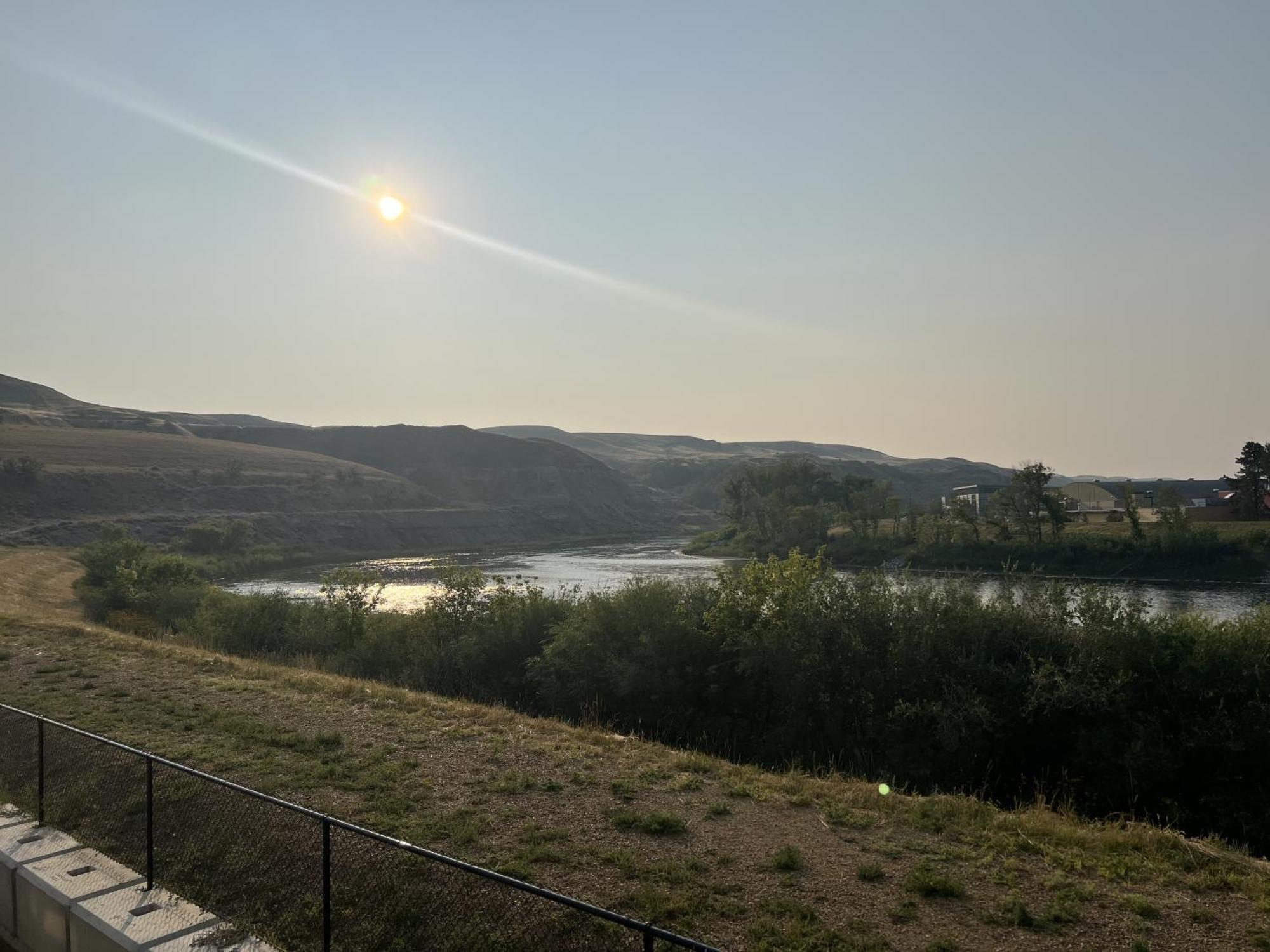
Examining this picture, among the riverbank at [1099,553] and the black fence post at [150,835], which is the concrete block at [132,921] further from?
the riverbank at [1099,553]

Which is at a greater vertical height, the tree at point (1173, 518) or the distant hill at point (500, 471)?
the distant hill at point (500, 471)

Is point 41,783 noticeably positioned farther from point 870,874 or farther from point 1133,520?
point 1133,520

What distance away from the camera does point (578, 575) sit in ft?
Answer: 246

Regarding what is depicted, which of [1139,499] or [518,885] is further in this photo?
[1139,499]

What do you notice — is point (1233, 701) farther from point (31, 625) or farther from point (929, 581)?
point (31, 625)

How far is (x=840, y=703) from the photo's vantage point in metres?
21.2

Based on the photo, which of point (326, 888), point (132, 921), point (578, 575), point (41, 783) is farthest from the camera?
point (578, 575)

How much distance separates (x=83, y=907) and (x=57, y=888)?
606 millimetres

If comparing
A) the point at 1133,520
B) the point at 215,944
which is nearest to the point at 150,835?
the point at 215,944

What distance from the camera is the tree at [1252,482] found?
78.5 m

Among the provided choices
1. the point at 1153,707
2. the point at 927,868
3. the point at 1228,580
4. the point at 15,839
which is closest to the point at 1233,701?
the point at 1153,707

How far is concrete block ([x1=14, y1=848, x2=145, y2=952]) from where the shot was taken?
8.84 meters

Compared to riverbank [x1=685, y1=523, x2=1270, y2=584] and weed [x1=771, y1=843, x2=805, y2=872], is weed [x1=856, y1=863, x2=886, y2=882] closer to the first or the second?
weed [x1=771, y1=843, x2=805, y2=872]

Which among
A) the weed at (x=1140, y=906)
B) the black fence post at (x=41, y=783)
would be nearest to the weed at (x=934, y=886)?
the weed at (x=1140, y=906)
